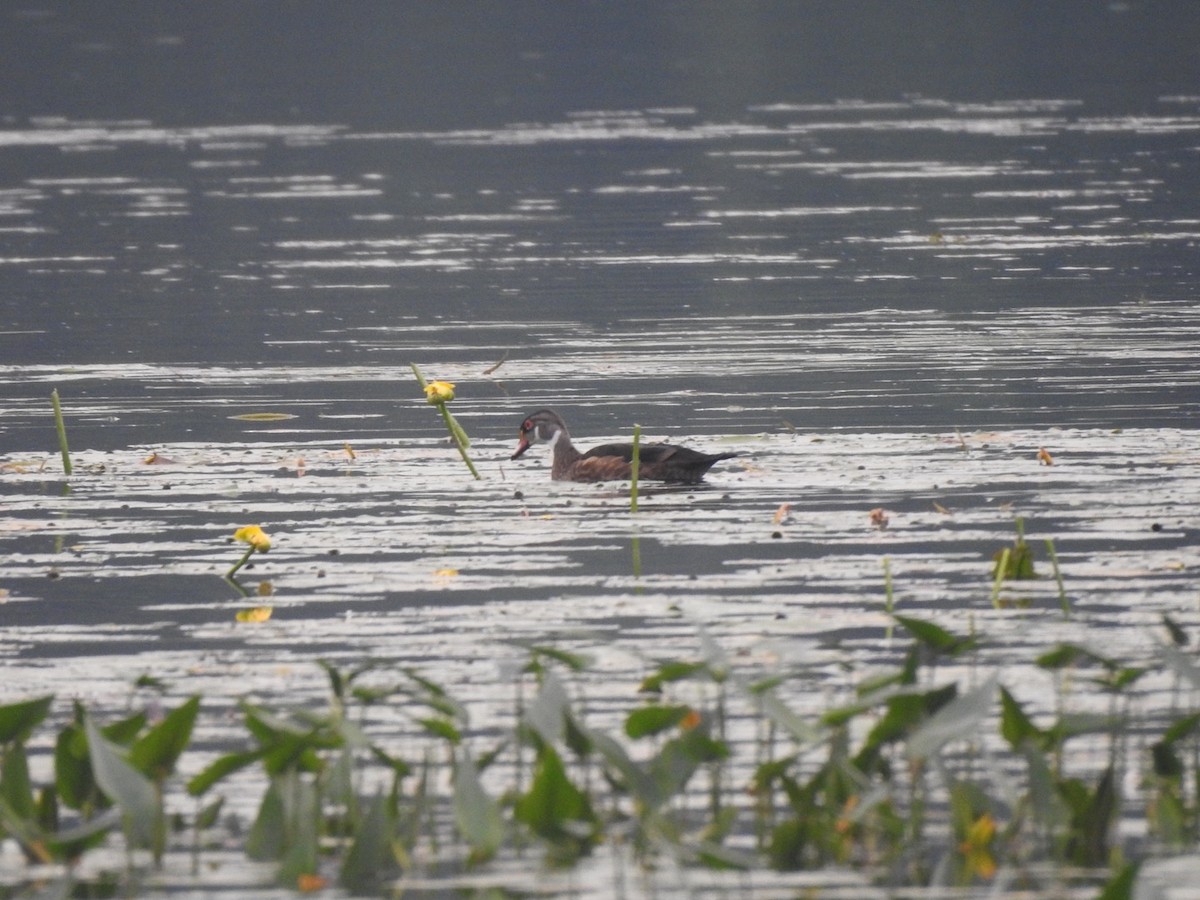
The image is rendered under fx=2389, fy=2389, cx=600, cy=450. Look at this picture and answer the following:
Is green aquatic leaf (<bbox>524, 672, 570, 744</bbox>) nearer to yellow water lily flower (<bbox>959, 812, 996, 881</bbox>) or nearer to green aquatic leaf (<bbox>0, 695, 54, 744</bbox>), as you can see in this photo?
yellow water lily flower (<bbox>959, 812, 996, 881</bbox>)

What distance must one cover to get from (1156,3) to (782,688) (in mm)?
79320

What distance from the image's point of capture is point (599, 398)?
1728 centimetres

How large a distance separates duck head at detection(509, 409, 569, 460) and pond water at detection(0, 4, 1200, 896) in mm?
233

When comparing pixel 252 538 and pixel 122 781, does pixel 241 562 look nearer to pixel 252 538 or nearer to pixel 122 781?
pixel 252 538

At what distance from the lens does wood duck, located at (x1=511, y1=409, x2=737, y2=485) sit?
13203mm

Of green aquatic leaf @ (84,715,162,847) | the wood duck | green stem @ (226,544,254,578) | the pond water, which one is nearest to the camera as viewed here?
green aquatic leaf @ (84,715,162,847)

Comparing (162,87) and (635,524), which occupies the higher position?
(162,87)

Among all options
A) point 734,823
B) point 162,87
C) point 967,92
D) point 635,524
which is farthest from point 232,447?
point 162,87

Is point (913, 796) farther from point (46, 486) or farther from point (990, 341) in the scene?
point (990, 341)

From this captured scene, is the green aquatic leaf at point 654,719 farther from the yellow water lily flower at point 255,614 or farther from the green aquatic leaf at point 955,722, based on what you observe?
the yellow water lily flower at point 255,614

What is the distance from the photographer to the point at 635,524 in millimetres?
12477

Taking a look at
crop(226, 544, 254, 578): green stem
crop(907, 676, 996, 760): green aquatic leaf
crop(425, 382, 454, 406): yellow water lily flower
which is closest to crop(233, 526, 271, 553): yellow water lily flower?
crop(226, 544, 254, 578): green stem

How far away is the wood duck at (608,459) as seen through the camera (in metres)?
13.2

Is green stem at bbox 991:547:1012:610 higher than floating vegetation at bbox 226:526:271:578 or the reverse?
the reverse
